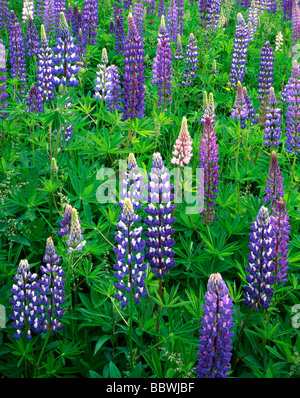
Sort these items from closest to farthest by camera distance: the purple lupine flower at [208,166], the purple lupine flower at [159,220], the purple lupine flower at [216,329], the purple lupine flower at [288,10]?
the purple lupine flower at [216,329] < the purple lupine flower at [159,220] < the purple lupine flower at [208,166] < the purple lupine flower at [288,10]

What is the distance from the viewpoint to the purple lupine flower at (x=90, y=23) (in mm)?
5637

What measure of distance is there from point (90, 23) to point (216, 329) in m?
4.94

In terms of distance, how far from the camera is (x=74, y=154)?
396cm

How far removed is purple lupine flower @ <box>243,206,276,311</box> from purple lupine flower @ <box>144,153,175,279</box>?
0.45 meters

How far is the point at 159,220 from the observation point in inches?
95.7

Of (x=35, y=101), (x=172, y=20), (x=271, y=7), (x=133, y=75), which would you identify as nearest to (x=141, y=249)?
(x=133, y=75)

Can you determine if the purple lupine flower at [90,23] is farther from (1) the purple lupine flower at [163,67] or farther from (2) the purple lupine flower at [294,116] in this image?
(2) the purple lupine flower at [294,116]

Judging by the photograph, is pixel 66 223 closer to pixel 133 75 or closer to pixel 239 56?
pixel 133 75

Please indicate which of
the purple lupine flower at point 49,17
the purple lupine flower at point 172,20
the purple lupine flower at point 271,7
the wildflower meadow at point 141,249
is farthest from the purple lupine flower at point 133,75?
the purple lupine flower at point 271,7

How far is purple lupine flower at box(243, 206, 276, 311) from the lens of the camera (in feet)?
7.59

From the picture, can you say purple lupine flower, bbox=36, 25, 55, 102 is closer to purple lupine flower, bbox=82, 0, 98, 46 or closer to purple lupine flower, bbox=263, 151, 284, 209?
purple lupine flower, bbox=82, 0, 98, 46

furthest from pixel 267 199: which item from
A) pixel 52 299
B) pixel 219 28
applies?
pixel 219 28

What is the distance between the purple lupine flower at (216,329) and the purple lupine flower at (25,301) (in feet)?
2.96

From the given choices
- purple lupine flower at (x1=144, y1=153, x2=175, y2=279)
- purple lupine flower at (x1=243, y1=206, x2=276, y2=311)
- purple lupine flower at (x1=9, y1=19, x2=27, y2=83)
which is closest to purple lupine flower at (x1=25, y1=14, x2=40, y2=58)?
purple lupine flower at (x1=9, y1=19, x2=27, y2=83)
